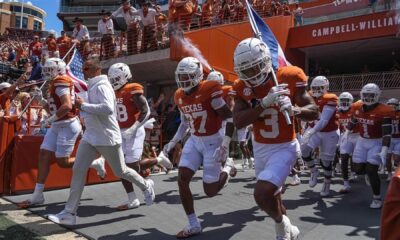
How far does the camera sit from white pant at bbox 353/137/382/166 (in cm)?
677

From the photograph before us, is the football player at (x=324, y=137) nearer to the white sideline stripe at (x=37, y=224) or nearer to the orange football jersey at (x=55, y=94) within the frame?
the orange football jersey at (x=55, y=94)

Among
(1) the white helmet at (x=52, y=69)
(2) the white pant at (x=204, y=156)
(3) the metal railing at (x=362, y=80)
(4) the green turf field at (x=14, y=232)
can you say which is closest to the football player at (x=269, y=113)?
(2) the white pant at (x=204, y=156)

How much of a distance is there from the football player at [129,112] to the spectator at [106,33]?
33.2 ft

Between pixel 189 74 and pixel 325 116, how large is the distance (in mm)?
3283

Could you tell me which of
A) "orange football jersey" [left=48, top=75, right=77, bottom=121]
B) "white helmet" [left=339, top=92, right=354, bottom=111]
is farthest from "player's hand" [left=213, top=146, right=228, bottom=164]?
"white helmet" [left=339, top=92, right=354, bottom=111]

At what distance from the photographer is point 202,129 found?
5.10 metres

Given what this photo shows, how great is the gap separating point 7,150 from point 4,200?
870 millimetres

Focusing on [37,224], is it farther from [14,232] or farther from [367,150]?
[367,150]

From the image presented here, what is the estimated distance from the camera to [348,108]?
9016 millimetres

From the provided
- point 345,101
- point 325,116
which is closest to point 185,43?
point 345,101

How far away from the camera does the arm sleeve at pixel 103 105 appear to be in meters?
5.04

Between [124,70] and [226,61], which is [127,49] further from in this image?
[124,70]

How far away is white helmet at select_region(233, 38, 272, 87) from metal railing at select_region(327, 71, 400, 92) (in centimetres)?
1495

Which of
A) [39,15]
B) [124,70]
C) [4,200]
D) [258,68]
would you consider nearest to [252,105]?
[258,68]
